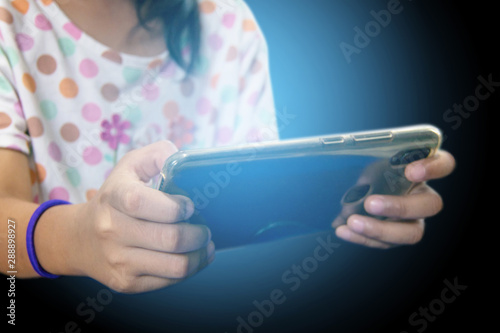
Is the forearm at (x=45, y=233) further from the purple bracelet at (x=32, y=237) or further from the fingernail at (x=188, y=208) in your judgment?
the fingernail at (x=188, y=208)

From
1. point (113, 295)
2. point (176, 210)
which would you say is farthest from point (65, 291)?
point (176, 210)

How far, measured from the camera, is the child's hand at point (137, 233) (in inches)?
14.3

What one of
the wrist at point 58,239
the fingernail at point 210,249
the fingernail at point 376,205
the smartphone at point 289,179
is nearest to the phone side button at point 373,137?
the smartphone at point 289,179

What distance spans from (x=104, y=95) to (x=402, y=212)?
1.77 ft

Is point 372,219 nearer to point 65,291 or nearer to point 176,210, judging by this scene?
point 176,210

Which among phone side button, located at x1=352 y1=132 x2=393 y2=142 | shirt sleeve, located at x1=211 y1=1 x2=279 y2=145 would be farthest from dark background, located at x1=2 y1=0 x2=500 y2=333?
phone side button, located at x1=352 y1=132 x2=393 y2=142

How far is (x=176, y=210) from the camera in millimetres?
364

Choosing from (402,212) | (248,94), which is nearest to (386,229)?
(402,212)

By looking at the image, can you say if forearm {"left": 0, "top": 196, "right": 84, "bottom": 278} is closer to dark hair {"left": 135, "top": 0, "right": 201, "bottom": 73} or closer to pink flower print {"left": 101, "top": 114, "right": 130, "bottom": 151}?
pink flower print {"left": 101, "top": 114, "right": 130, "bottom": 151}

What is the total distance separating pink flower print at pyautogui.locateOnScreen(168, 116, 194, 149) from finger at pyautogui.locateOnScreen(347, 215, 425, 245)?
14.9 inches

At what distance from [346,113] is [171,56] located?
1.87 feet

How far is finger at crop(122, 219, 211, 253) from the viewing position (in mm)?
378

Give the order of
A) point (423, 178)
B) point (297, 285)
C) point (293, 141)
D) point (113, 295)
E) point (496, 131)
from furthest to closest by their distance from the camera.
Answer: point (496, 131) < point (297, 285) < point (113, 295) < point (423, 178) < point (293, 141)

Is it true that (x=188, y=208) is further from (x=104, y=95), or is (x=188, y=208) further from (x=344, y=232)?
(x=104, y=95)
